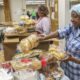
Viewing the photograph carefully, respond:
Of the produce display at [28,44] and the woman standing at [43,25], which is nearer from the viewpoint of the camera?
the produce display at [28,44]

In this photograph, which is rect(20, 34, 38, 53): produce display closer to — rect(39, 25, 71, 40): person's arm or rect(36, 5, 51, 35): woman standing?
rect(39, 25, 71, 40): person's arm

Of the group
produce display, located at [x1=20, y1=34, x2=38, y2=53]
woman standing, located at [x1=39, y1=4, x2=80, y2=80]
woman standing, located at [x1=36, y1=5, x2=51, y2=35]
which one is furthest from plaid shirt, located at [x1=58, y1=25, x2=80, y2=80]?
woman standing, located at [x1=36, y1=5, x2=51, y2=35]

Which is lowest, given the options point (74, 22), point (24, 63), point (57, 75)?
point (57, 75)

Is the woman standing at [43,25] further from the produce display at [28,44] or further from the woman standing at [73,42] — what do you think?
the produce display at [28,44]

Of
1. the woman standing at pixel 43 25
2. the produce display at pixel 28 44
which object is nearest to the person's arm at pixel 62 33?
the produce display at pixel 28 44

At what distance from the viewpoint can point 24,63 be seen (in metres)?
1.54

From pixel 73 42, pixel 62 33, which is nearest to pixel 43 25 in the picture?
pixel 62 33

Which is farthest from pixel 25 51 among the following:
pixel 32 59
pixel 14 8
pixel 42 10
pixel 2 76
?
pixel 14 8

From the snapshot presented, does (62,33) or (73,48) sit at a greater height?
(62,33)

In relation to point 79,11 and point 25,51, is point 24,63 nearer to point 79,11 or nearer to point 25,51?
point 25,51

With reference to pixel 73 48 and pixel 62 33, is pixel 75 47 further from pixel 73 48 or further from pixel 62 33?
pixel 62 33

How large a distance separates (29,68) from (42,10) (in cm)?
246

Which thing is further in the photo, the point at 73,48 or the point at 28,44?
the point at 73,48

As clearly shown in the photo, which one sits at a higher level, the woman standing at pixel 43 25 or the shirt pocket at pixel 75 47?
the woman standing at pixel 43 25
